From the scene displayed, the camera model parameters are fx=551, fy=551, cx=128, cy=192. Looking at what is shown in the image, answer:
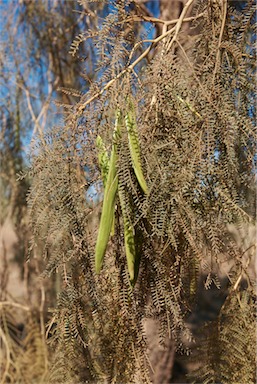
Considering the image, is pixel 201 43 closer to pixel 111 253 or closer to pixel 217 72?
pixel 217 72

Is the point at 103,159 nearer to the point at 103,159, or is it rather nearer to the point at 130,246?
the point at 103,159

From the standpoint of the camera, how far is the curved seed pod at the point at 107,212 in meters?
0.71

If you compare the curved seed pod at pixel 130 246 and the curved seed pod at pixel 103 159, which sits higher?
the curved seed pod at pixel 103 159

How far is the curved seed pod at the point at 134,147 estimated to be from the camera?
70 centimetres

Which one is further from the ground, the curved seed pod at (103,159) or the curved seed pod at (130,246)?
the curved seed pod at (103,159)

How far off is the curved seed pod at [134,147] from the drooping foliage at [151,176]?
0.04 ft

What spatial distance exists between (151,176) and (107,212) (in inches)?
3.0

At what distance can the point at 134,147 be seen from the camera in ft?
2.34

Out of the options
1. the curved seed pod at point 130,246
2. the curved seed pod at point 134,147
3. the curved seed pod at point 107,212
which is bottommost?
the curved seed pod at point 130,246

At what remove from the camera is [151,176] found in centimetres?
73

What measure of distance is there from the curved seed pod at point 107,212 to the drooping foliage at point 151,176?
0.04 feet

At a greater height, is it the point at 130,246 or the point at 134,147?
the point at 134,147

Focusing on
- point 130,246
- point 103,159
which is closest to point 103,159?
point 103,159

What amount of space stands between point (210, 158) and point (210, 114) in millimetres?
62
